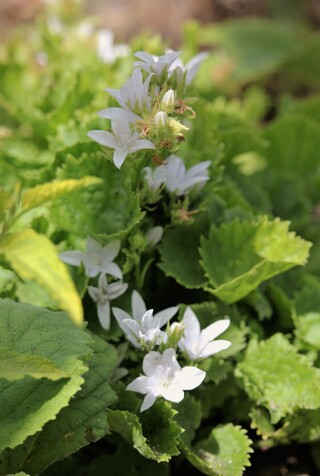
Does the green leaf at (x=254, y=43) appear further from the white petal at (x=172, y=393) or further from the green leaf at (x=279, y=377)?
the white petal at (x=172, y=393)

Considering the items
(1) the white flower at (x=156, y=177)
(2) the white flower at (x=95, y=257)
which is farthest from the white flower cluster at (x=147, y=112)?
(2) the white flower at (x=95, y=257)

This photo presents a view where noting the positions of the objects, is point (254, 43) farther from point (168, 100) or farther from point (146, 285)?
point (168, 100)

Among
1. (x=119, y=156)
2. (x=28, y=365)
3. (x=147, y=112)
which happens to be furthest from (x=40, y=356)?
(x=147, y=112)

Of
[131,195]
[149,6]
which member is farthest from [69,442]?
[149,6]

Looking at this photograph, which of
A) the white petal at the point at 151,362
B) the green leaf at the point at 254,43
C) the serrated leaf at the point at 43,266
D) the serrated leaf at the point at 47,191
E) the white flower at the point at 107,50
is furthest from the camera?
the green leaf at the point at 254,43

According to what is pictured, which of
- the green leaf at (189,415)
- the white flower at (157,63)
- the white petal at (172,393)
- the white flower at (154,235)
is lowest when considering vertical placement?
the green leaf at (189,415)

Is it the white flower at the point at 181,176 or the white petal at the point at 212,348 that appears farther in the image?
the white flower at the point at 181,176

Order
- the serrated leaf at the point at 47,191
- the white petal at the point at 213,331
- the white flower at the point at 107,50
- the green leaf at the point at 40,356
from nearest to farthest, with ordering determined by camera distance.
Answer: the serrated leaf at the point at 47,191, the green leaf at the point at 40,356, the white petal at the point at 213,331, the white flower at the point at 107,50

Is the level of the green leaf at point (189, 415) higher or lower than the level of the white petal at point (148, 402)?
lower
